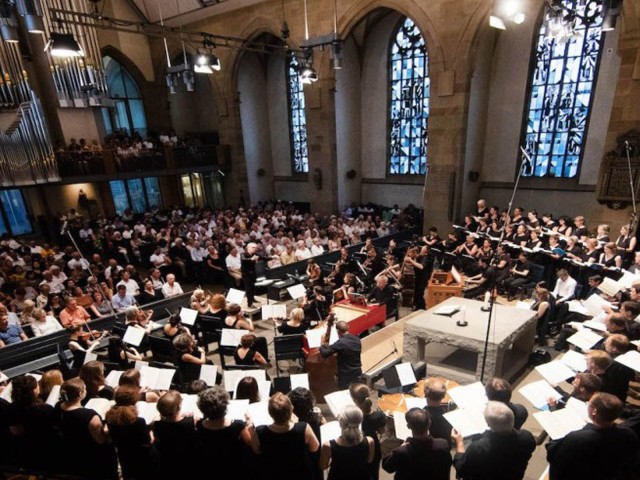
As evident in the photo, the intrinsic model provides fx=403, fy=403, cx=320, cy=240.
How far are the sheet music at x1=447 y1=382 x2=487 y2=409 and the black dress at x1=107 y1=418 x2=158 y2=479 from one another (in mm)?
2427

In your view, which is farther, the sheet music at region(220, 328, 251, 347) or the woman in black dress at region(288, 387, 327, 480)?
the sheet music at region(220, 328, 251, 347)

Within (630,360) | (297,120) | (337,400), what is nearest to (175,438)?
(337,400)

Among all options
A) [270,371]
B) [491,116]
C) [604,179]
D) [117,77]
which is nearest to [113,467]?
[270,371]

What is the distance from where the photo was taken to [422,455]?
2.54 meters

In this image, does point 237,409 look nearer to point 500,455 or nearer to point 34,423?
point 34,423

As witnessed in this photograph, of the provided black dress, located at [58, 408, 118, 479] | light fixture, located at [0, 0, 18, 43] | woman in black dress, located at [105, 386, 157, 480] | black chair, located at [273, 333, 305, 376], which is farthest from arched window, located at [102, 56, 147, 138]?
woman in black dress, located at [105, 386, 157, 480]

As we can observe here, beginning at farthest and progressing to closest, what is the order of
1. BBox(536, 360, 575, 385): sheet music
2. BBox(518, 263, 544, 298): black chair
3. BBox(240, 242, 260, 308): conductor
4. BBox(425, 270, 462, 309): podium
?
BBox(240, 242, 260, 308): conductor → BBox(518, 263, 544, 298): black chair → BBox(425, 270, 462, 309): podium → BBox(536, 360, 575, 385): sheet music

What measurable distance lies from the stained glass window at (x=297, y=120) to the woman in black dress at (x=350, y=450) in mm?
14805

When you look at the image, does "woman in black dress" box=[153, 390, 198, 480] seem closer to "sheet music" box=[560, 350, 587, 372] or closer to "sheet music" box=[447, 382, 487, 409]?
"sheet music" box=[447, 382, 487, 409]

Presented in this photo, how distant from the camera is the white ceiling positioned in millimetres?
14336

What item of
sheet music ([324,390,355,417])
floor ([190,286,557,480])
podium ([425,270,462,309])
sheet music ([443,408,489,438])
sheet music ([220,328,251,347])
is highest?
sheet music ([443,408,489,438])

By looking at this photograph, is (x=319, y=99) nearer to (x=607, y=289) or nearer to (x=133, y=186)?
(x=133, y=186)

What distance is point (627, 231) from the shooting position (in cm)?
775

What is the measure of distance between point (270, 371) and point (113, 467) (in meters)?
2.97
